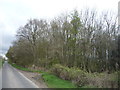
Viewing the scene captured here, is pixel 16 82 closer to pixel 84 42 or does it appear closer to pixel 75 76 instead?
pixel 75 76

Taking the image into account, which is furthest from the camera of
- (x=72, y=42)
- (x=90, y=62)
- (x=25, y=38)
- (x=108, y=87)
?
(x=25, y=38)

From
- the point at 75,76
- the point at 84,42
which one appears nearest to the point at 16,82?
the point at 75,76

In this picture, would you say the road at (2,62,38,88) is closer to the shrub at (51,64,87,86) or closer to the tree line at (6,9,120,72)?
the shrub at (51,64,87,86)

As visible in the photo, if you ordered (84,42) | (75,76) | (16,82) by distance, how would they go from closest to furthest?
1. (75,76)
2. (16,82)
3. (84,42)

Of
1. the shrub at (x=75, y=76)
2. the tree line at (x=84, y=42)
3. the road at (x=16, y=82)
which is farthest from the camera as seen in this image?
the tree line at (x=84, y=42)

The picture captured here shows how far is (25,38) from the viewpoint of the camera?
108ft

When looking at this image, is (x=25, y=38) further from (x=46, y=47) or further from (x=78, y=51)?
(x=78, y=51)

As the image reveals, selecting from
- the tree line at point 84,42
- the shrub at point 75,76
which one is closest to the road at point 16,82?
the shrub at point 75,76

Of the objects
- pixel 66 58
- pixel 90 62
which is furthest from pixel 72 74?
pixel 66 58

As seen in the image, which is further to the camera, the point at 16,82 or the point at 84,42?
the point at 84,42

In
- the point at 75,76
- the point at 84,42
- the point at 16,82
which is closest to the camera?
the point at 75,76

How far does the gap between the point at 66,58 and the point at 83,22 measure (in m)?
6.79

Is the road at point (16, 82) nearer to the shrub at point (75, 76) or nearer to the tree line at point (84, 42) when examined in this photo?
the shrub at point (75, 76)

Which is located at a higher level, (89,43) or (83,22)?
(83,22)
